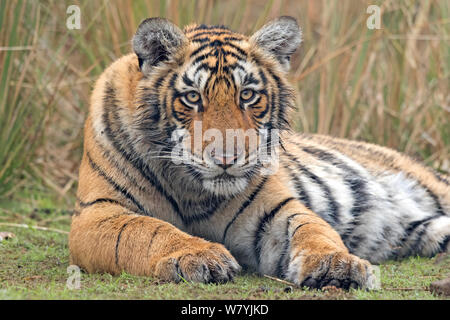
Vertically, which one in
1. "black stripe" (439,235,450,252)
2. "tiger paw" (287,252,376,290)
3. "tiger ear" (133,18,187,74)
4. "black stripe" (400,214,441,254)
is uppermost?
"tiger ear" (133,18,187,74)

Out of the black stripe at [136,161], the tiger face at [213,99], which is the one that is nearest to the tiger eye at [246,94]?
the tiger face at [213,99]

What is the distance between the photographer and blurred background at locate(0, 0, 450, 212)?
5656 millimetres

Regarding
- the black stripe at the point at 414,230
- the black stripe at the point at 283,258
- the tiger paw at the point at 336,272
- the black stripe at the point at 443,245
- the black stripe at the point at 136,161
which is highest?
the black stripe at the point at 136,161

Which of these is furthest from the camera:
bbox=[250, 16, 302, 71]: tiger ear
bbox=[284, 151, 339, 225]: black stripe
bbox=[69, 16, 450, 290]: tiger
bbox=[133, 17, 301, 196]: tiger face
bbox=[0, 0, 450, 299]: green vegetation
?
bbox=[0, 0, 450, 299]: green vegetation

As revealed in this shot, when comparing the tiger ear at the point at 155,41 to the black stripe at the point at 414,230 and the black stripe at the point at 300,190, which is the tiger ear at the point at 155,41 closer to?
the black stripe at the point at 300,190

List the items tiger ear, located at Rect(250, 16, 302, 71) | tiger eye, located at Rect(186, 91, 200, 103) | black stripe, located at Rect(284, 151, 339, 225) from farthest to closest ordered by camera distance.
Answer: black stripe, located at Rect(284, 151, 339, 225)
tiger ear, located at Rect(250, 16, 302, 71)
tiger eye, located at Rect(186, 91, 200, 103)

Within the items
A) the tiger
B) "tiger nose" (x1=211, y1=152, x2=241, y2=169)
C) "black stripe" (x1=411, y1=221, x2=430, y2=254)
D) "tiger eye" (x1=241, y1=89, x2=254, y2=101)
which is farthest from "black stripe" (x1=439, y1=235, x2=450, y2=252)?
"tiger nose" (x1=211, y1=152, x2=241, y2=169)

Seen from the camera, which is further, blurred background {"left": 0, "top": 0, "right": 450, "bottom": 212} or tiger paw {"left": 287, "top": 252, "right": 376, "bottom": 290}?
blurred background {"left": 0, "top": 0, "right": 450, "bottom": 212}

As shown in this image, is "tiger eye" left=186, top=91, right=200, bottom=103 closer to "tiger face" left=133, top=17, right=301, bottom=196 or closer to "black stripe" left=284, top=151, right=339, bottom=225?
"tiger face" left=133, top=17, right=301, bottom=196

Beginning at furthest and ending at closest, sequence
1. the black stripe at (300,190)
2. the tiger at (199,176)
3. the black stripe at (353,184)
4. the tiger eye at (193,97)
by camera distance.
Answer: the black stripe at (353,184) → the black stripe at (300,190) → the tiger eye at (193,97) → the tiger at (199,176)

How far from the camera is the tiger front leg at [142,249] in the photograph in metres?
2.99

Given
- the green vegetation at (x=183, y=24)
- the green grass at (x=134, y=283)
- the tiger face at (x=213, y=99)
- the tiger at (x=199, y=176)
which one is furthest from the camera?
the green vegetation at (x=183, y=24)

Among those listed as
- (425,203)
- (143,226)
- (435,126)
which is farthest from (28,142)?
(435,126)
